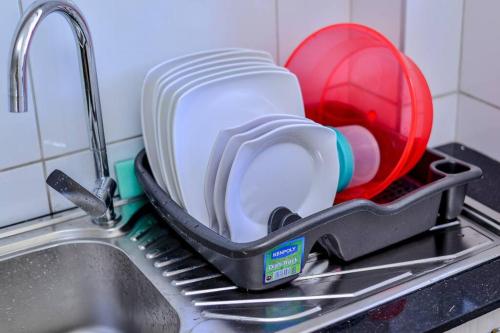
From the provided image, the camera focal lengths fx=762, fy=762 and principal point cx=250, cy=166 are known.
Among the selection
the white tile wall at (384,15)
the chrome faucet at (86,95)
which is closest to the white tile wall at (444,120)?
the white tile wall at (384,15)

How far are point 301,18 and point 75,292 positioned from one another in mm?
608

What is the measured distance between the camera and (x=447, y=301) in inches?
40.6

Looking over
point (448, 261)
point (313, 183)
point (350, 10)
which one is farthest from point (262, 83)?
point (448, 261)

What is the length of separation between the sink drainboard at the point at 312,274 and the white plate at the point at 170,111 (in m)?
0.10

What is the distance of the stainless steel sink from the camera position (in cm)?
103

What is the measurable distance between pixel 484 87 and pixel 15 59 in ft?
2.71

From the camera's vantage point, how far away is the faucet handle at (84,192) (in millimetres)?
1106

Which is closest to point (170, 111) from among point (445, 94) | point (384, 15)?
point (384, 15)

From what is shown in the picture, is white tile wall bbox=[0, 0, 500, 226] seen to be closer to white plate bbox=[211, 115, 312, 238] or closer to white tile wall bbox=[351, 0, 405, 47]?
white tile wall bbox=[351, 0, 405, 47]

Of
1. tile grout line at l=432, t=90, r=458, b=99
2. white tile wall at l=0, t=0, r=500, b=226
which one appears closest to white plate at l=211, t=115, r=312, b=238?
white tile wall at l=0, t=0, r=500, b=226

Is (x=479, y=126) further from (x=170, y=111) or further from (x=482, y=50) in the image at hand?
(x=170, y=111)

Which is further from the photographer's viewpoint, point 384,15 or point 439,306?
point 384,15

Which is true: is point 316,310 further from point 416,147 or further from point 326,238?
point 416,147

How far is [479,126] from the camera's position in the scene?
4.63 ft
